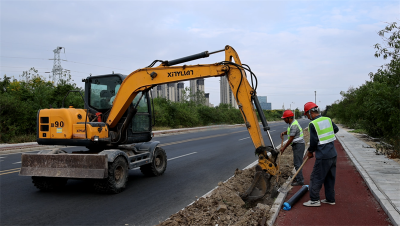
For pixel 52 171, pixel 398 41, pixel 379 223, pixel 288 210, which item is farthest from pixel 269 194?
pixel 398 41

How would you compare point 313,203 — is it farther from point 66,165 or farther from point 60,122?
point 60,122

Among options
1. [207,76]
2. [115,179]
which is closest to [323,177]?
[207,76]

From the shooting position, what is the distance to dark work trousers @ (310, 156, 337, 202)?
5.97m

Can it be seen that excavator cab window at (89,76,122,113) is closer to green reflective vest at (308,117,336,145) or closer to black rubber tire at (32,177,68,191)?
black rubber tire at (32,177,68,191)

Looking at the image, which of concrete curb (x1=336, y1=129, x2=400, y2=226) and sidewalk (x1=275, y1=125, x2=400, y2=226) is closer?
concrete curb (x1=336, y1=129, x2=400, y2=226)

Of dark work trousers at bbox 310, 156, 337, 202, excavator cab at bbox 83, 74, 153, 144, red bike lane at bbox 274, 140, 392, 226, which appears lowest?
red bike lane at bbox 274, 140, 392, 226

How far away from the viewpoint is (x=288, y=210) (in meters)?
5.87

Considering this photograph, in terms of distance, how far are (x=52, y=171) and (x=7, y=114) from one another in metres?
15.5

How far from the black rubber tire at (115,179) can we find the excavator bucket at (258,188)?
9.70ft

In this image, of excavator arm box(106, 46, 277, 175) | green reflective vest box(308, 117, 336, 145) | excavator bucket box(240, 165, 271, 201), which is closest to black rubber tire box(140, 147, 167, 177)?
excavator arm box(106, 46, 277, 175)

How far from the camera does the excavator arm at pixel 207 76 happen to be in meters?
6.90

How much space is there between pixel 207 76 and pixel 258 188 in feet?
9.24

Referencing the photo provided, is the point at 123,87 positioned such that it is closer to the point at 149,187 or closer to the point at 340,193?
the point at 149,187

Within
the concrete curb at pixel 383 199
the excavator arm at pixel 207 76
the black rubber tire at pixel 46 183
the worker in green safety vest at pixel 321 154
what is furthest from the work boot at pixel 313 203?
the black rubber tire at pixel 46 183
